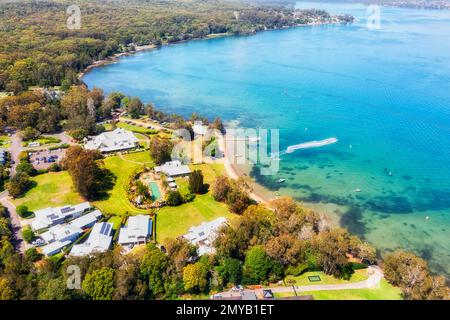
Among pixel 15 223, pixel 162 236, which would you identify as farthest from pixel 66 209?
pixel 162 236

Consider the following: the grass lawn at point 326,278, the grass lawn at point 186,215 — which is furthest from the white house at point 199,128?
the grass lawn at point 326,278

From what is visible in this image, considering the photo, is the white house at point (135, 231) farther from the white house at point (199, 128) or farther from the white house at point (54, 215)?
the white house at point (199, 128)

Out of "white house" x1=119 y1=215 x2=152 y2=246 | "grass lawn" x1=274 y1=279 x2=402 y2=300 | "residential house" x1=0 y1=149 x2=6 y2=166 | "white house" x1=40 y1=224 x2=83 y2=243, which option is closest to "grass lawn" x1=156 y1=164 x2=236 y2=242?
"white house" x1=119 y1=215 x2=152 y2=246

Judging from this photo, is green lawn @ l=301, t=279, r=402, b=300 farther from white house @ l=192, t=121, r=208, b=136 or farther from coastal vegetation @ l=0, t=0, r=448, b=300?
white house @ l=192, t=121, r=208, b=136

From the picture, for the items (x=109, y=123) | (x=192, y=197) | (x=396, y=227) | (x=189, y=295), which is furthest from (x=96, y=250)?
(x=109, y=123)

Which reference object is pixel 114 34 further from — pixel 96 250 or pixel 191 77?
pixel 96 250

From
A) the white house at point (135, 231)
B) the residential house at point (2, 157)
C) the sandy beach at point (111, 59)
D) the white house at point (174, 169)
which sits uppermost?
the sandy beach at point (111, 59)
